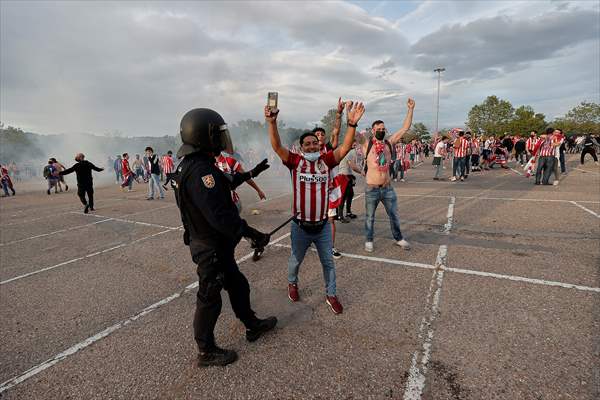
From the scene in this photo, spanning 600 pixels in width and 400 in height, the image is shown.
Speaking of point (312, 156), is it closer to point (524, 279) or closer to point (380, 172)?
point (380, 172)

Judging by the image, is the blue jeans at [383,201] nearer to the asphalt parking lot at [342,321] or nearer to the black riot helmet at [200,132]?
the asphalt parking lot at [342,321]

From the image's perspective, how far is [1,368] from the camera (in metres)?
2.54

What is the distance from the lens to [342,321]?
2945 mm

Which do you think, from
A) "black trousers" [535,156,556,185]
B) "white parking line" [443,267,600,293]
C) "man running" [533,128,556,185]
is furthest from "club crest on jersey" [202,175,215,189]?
"black trousers" [535,156,556,185]

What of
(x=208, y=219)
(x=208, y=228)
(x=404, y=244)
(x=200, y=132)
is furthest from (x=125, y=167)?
(x=208, y=219)

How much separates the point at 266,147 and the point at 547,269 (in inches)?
967

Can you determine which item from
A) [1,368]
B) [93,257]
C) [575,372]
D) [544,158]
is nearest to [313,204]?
[575,372]

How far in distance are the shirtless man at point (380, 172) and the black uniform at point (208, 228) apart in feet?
9.37

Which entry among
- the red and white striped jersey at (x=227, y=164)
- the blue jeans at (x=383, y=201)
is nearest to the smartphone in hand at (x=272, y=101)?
the blue jeans at (x=383, y=201)

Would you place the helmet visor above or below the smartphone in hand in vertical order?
below

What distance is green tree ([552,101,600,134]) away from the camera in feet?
181

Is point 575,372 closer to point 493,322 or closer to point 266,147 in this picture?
point 493,322

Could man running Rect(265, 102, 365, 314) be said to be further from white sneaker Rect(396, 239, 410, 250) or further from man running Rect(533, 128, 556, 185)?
man running Rect(533, 128, 556, 185)

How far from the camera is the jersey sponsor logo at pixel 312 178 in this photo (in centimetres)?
290
